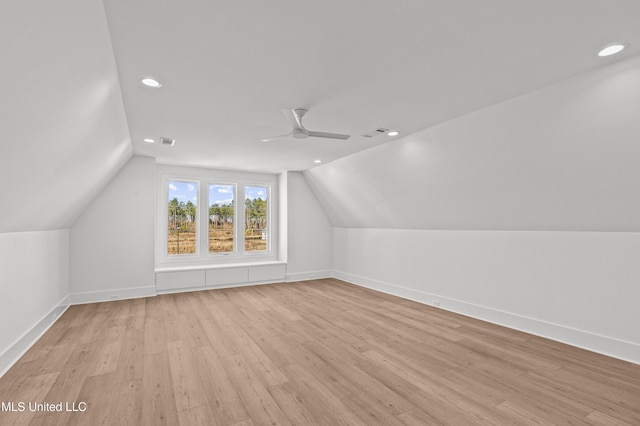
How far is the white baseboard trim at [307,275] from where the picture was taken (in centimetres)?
741

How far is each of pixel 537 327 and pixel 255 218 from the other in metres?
5.92

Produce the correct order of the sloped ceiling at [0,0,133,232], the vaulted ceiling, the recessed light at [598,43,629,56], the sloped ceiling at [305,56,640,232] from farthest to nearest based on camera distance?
the sloped ceiling at [305,56,640,232] → the recessed light at [598,43,629,56] → the vaulted ceiling → the sloped ceiling at [0,0,133,232]

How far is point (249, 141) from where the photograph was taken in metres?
4.73

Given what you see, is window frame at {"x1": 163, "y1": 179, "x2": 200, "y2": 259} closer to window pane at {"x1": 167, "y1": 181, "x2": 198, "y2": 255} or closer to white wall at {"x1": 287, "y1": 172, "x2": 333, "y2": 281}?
window pane at {"x1": 167, "y1": 181, "x2": 198, "y2": 255}

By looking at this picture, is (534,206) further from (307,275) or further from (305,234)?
(307,275)

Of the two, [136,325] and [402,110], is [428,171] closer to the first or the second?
[402,110]

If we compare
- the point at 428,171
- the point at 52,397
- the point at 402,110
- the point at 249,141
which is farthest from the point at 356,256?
the point at 52,397

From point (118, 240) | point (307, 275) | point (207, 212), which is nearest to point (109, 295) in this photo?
point (118, 240)

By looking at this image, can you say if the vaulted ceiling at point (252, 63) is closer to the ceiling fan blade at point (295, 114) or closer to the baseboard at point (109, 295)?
the ceiling fan blade at point (295, 114)

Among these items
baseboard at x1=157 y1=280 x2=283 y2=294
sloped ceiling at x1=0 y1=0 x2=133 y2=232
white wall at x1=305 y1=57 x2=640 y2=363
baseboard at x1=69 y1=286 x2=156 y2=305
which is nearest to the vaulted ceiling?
sloped ceiling at x1=0 y1=0 x2=133 y2=232

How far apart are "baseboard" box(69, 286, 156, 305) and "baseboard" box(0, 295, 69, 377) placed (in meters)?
0.48

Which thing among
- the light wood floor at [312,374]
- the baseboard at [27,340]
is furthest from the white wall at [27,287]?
the light wood floor at [312,374]

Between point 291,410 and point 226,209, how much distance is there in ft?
18.3

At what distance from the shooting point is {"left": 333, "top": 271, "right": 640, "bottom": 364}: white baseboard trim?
323 cm
